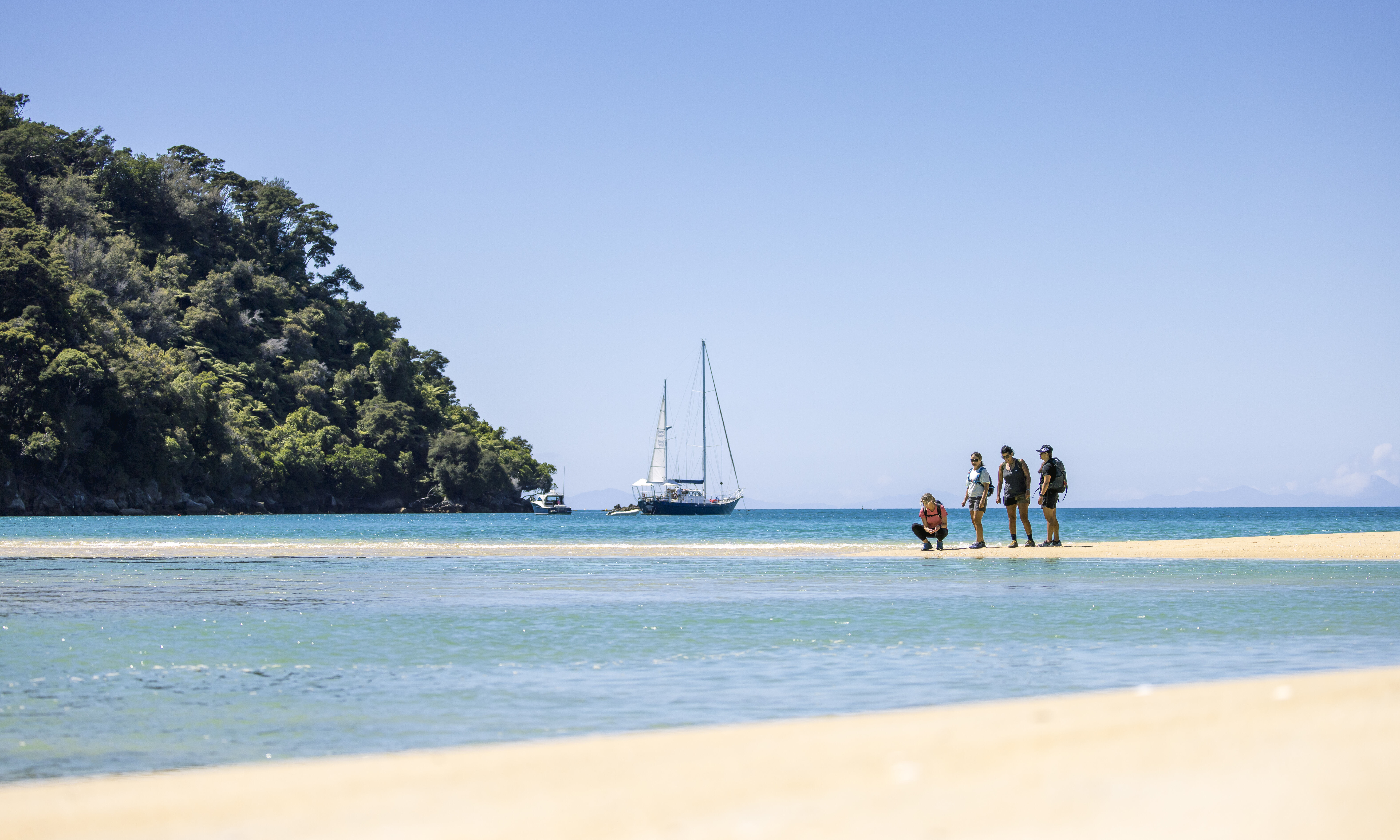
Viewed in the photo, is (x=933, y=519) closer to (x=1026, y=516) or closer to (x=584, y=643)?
(x=1026, y=516)

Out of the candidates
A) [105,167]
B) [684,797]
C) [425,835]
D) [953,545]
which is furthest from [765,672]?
[105,167]

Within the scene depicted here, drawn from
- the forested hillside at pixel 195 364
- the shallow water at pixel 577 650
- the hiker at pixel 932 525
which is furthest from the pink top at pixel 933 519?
the forested hillside at pixel 195 364

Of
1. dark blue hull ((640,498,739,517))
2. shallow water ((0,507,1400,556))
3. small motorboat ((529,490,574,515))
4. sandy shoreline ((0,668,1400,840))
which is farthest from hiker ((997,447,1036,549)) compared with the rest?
small motorboat ((529,490,574,515))

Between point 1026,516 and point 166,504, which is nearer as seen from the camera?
point 1026,516

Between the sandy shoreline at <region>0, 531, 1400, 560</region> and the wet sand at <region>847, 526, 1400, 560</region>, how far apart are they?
0.04 m

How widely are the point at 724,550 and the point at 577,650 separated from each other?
18819 mm

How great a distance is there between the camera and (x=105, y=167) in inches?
4692

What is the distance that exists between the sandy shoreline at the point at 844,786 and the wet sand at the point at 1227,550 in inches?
616

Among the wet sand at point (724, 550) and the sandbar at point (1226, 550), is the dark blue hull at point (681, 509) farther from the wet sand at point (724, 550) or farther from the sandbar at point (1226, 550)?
the sandbar at point (1226, 550)

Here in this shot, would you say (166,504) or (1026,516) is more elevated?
(1026,516)

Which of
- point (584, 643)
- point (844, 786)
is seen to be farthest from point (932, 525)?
point (844, 786)

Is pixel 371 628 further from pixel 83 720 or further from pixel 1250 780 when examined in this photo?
pixel 1250 780

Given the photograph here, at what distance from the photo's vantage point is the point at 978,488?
20047 millimetres

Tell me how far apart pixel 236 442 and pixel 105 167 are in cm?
4257
